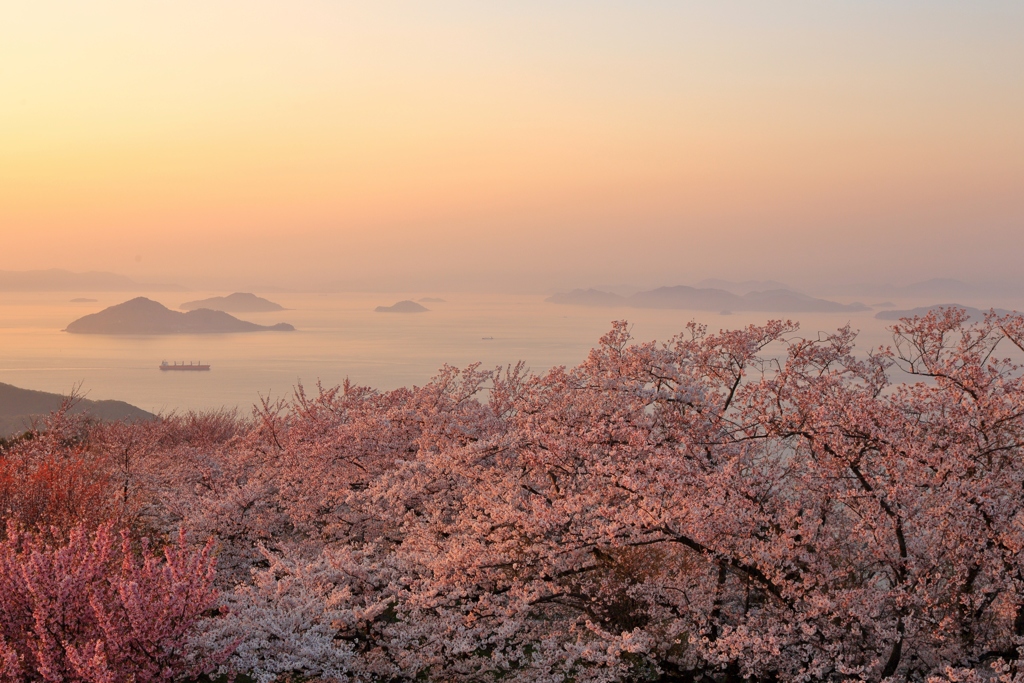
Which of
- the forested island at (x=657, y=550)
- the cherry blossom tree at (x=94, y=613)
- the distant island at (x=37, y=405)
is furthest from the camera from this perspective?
the distant island at (x=37, y=405)

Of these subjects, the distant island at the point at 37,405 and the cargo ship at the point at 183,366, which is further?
the cargo ship at the point at 183,366

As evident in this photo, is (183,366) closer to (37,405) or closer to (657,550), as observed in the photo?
(37,405)

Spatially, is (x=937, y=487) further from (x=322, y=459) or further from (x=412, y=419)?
(x=322, y=459)

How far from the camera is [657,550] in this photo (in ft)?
38.2

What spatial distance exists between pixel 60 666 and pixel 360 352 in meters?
131

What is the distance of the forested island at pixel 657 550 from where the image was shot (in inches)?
331

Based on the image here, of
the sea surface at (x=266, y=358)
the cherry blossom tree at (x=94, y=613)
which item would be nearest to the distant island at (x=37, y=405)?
the sea surface at (x=266, y=358)

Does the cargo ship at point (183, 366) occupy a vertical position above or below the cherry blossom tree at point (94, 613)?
below

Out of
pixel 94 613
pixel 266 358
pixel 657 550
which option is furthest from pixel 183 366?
pixel 94 613

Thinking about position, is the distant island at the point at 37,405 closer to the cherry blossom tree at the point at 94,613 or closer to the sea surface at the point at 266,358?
the sea surface at the point at 266,358

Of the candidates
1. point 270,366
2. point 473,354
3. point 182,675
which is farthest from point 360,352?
point 182,675

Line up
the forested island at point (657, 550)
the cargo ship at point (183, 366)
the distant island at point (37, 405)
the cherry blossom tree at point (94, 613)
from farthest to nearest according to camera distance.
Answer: the cargo ship at point (183, 366), the distant island at point (37, 405), the forested island at point (657, 550), the cherry blossom tree at point (94, 613)

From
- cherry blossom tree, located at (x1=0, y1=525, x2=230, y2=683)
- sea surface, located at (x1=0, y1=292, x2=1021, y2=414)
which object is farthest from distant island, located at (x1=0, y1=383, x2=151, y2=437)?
cherry blossom tree, located at (x1=0, y1=525, x2=230, y2=683)

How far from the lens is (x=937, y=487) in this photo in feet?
27.7
